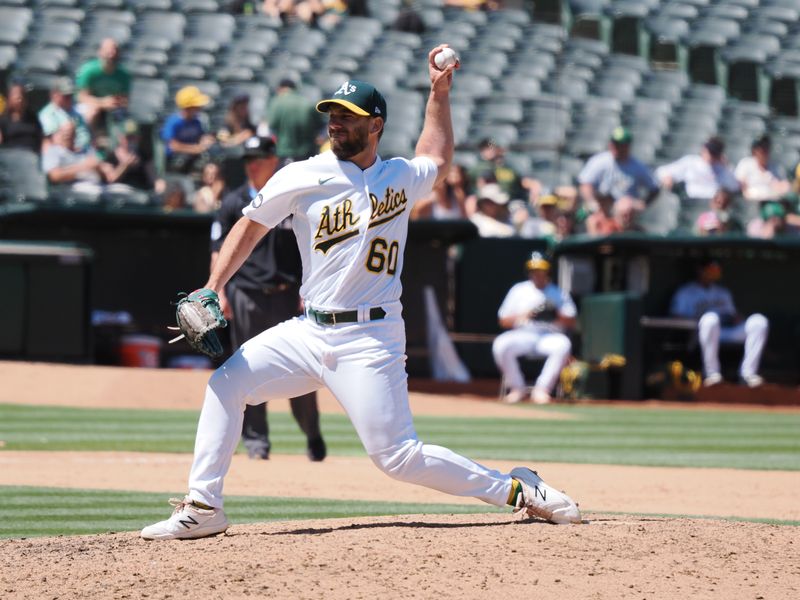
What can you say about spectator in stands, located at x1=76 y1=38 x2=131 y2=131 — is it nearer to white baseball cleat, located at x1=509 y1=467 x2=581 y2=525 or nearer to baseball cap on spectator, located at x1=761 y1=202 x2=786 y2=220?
baseball cap on spectator, located at x1=761 y1=202 x2=786 y2=220

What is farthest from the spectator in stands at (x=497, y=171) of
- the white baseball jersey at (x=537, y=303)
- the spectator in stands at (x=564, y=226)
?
the white baseball jersey at (x=537, y=303)

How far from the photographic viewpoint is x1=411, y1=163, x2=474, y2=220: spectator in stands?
15383mm

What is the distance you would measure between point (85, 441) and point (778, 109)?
13.2m

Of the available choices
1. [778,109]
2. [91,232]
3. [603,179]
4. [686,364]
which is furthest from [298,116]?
[778,109]

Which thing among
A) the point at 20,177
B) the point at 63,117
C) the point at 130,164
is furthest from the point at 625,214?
the point at 20,177

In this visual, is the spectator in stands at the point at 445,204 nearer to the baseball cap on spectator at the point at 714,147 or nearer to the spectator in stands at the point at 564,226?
the spectator in stands at the point at 564,226

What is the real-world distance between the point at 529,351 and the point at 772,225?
11.2 ft

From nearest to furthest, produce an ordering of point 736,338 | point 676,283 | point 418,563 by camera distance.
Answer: point 418,563, point 736,338, point 676,283

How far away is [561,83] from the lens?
64.8 feet

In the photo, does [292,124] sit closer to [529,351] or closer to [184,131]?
[184,131]

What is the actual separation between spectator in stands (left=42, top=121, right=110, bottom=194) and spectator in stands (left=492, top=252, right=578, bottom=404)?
4337mm

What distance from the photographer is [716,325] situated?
14875mm

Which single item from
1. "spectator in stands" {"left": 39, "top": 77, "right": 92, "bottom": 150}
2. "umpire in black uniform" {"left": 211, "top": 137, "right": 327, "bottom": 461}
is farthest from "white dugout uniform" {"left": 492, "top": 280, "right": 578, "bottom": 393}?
"umpire in black uniform" {"left": 211, "top": 137, "right": 327, "bottom": 461}

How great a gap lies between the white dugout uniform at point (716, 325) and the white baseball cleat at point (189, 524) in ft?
33.3
